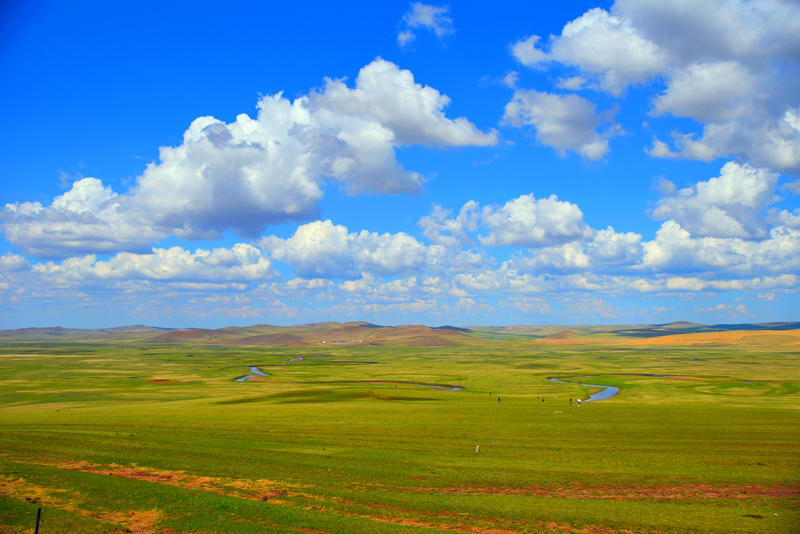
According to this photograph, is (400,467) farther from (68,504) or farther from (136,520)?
Answer: (68,504)

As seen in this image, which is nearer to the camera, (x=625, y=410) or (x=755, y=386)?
(x=625, y=410)

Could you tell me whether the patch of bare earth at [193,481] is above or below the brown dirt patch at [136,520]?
below

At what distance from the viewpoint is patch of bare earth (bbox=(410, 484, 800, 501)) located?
110 ft

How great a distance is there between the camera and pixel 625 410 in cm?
7675

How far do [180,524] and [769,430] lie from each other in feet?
194

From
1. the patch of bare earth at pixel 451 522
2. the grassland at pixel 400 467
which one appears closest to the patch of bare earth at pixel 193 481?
the grassland at pixel 400 467

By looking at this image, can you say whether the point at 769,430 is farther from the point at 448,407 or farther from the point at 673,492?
the point at 448,407

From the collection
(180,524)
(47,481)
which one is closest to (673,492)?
(180,524)

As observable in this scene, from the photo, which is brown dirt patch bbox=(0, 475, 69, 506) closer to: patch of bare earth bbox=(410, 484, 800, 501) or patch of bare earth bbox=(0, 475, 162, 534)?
patch of bare earth bbox=(0, 475, 162, 534)

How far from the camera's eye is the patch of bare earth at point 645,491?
1314 inches

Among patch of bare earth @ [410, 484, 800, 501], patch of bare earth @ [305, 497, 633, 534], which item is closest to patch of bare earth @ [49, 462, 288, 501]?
patch of bare earth @ [305, 497, 633, 534]

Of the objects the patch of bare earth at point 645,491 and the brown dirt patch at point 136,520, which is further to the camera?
the patch of bare earth at point 645,491

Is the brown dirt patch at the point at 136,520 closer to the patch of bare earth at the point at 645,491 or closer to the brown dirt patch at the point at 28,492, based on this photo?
the brown dirt patch at the point at 28,492

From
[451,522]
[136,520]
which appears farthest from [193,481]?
[451,522]
